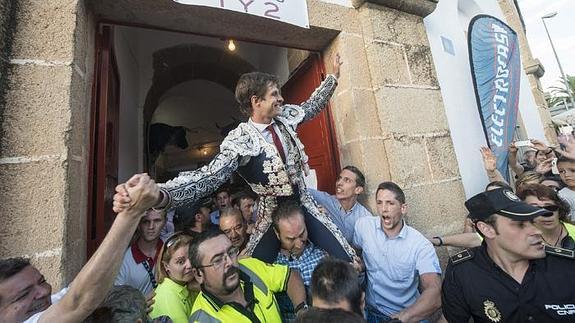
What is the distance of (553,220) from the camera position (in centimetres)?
175

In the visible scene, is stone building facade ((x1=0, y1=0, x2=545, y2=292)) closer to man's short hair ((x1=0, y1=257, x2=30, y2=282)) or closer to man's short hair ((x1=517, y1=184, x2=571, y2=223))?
man's short hair ((x1=0, y1=257, x2=30, y2=282))

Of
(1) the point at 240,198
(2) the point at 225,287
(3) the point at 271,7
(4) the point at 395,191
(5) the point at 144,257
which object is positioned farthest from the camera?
(1) the point at 240,198

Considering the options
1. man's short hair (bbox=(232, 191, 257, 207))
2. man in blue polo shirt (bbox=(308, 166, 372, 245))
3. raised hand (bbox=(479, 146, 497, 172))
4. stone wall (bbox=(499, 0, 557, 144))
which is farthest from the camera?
stone wall (bbox=(499, 0, 557, 144))

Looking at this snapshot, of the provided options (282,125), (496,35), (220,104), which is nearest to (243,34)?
(282,125)

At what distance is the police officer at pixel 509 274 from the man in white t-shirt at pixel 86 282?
1494 mm

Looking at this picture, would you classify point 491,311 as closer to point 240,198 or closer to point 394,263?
point 394,263

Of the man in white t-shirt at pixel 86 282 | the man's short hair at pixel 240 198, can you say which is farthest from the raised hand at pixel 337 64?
the man in white t-shirt at pixel 86 282

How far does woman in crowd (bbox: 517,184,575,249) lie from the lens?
1.76 m

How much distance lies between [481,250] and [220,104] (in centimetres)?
626

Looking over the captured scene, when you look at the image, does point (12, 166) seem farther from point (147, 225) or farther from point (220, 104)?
point (220, 104)

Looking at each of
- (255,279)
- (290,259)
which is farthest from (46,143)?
(290,259)

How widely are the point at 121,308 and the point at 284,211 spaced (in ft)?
2.93

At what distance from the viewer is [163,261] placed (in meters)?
1.74

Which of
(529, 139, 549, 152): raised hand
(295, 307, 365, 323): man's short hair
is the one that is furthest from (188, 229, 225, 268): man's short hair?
(529, 139, 549, 152): raised hand
